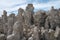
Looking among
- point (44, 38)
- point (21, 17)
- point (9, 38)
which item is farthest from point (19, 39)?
point (21, 17)

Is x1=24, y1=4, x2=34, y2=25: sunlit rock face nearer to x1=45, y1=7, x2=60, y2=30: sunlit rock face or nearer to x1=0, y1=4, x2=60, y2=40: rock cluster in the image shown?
x1=0, y1=4, x2=60, y2=40: rock cluster

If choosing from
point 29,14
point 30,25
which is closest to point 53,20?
point 30,25

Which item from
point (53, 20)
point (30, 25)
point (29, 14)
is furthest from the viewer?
point (29, 14)

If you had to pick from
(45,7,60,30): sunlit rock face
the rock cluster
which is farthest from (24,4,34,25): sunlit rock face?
(45,7,60,30): sunlit rock face

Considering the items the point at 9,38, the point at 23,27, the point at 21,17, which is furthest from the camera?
the point at 21,17

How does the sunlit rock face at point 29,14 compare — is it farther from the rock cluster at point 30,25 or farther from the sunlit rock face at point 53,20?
the sunlit rock face at point 53,20

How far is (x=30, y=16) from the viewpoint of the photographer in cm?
3853

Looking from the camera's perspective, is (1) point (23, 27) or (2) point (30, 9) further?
(2) point (30, 9)

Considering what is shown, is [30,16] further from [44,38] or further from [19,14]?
[44,38]

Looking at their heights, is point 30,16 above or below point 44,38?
above

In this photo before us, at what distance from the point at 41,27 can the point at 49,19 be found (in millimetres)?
2382

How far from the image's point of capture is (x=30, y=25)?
36.1 meters

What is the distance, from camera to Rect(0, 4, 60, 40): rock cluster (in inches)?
1236

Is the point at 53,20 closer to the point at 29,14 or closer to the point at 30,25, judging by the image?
the point at 30,25
